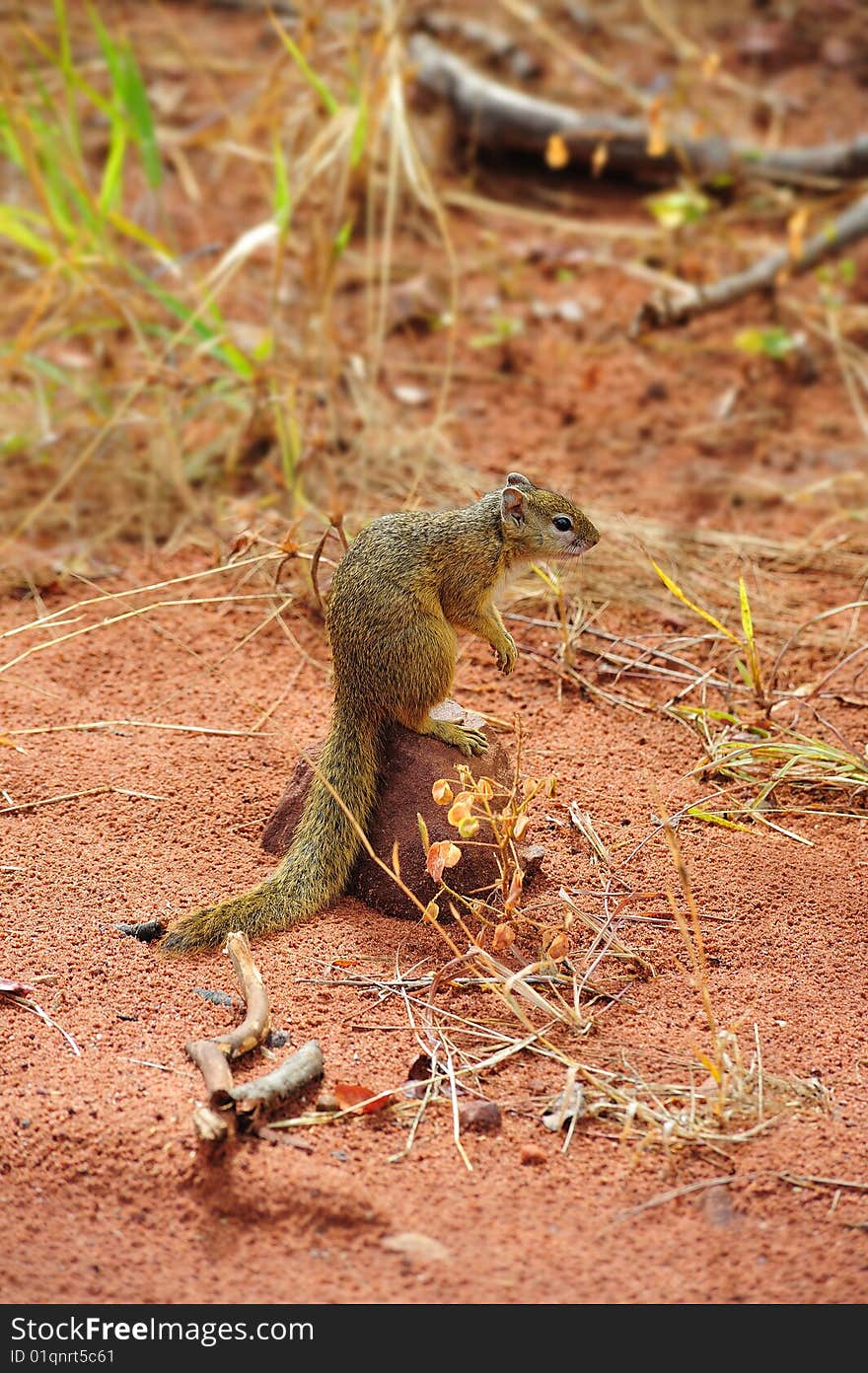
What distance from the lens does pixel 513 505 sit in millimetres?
3826

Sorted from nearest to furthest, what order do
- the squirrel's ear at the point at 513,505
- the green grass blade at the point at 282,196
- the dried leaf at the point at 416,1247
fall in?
the dried leaf at the point at 416,1247 → the squirrel's ear at the point at 513,505 → the green grass blade at the point at 282,196

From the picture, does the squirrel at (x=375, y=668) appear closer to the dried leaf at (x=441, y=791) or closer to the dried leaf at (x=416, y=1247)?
the dried leaf at (x=441, y=791)

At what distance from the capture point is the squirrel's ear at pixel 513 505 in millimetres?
3816

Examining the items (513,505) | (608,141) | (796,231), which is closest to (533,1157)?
(513,505)

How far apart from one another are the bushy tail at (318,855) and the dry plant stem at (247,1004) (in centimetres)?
9

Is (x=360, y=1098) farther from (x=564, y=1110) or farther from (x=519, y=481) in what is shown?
(x=519, y=481)

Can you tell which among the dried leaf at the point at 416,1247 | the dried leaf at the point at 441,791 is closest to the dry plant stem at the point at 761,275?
the dried leaf at the point at 441,791

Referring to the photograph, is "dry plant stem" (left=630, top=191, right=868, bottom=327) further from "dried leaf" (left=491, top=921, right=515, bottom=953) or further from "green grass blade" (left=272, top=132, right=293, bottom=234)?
"dried leaf" (left=491, top=921, right=515, bottom=953)

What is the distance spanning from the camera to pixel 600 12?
912cm

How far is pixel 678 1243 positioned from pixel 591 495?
11.6 feet

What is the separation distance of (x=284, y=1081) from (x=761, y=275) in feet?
16.4

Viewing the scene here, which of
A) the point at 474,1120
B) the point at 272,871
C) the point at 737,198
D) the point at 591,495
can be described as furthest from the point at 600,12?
the point at 474,1120

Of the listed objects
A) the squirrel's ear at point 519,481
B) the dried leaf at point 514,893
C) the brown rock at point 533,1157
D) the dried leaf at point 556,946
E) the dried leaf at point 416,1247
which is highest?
the squirrel's ear at point 519,481

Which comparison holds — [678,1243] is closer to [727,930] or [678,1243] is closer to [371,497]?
[727,930]
